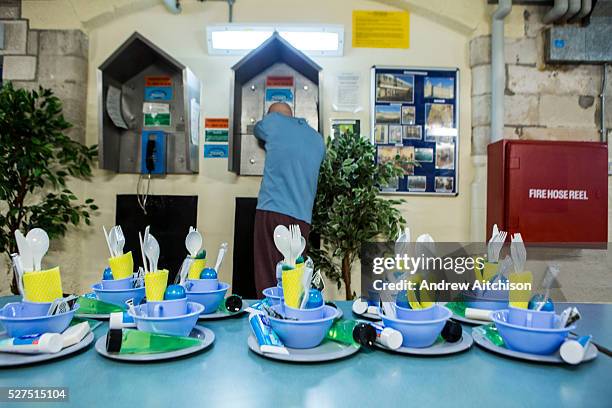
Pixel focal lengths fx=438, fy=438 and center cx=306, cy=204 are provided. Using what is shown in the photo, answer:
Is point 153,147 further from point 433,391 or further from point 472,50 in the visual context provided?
point 433,391

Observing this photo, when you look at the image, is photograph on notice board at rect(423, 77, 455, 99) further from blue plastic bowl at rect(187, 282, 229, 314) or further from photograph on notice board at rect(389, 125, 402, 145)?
blue plastic bowl at rect(187, 282, 229, 314)

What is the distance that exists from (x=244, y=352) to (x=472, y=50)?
119 inches

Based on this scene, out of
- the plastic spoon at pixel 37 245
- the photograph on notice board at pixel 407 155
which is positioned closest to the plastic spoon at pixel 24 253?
the plastic spoon at pixel 37 245

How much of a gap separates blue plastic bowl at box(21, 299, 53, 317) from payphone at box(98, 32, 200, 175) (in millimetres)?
2252

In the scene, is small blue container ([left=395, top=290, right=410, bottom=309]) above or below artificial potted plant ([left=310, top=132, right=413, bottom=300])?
below

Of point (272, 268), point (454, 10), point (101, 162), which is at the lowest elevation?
point (272, 268)

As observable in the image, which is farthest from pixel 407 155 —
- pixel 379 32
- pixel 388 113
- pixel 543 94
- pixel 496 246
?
pixel 496 246

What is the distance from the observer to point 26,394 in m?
0.70

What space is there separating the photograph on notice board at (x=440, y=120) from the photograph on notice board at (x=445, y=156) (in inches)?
3.5

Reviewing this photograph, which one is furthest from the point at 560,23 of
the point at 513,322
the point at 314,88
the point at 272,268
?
the point at 513,322

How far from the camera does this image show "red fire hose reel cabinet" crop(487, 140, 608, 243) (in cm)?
271

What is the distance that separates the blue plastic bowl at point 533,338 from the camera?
2.88 ft

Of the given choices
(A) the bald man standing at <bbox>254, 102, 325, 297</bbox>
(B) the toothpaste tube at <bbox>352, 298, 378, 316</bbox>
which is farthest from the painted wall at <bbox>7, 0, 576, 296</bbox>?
(B) the toothpaste tube at <bbox>352, 298, 378, 316</bbox>

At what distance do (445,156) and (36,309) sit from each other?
2.88 metres
